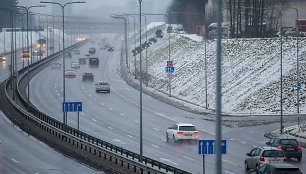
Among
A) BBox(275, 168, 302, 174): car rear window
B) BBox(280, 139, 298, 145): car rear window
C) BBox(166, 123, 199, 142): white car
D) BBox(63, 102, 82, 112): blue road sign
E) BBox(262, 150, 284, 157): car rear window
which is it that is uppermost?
BBox(63, 102, 82, 112): blue road sign

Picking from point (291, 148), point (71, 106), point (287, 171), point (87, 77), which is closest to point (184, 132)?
point (71, 106)

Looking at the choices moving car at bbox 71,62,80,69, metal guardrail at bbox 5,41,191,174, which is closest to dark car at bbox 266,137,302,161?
metal guardrail at bbox 5,41,191,174

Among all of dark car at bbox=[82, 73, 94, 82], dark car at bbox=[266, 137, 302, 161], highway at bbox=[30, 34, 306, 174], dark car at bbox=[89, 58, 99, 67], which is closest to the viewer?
dark car at bbox=[266, 137, 302, 161]

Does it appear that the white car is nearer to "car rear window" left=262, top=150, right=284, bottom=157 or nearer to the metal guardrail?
the metal guardrail

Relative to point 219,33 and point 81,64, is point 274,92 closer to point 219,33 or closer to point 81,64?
point 219,33

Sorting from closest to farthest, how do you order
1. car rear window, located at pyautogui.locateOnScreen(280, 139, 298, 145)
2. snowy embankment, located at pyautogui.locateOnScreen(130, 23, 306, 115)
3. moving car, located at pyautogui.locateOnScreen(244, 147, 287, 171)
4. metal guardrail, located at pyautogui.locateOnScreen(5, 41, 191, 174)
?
metal guardrail, located at pyautogui.locateOnScreen(5, 41, 191, 174), moving car, located at pyautogui.locateOnScreen(244, 147, 287, 171), car rear window, located at pyautogui.locateOnScreen(280, 139, 298, 145), snowy embankment, located at pyautogui.locateOnScreen(130, 23, 306, 115)

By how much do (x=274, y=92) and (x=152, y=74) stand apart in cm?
3753

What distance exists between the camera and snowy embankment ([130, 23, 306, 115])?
2482 inches

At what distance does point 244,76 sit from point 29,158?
1533 inches

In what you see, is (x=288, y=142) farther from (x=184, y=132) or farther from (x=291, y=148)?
(x=184, y=132)

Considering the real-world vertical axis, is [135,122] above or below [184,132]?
below

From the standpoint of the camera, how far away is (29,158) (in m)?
37.5

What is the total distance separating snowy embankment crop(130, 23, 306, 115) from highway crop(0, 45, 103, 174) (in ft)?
75.0

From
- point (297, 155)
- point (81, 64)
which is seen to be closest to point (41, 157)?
point (297, 155)
